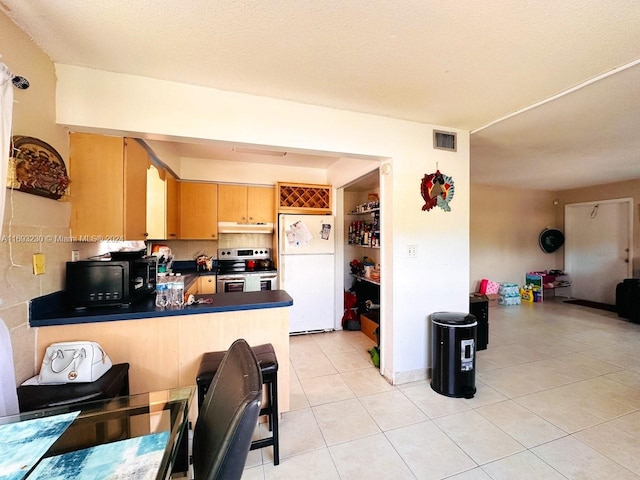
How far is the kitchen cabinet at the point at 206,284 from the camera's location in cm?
331

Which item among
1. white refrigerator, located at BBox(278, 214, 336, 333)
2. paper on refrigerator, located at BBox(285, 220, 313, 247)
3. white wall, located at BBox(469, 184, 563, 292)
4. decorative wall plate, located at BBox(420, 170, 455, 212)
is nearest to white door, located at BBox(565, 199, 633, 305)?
white wall, located at BBox(469, 184, 563, 292)

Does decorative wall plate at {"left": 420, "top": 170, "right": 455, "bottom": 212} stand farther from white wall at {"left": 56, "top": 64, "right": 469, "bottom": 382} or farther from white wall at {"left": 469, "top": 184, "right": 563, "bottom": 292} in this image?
white wall at {"left": 469, "top": 184, "right": 563, "bottom": 292}

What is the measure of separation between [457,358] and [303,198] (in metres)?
2.63

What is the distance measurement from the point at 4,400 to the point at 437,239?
9.47 ft

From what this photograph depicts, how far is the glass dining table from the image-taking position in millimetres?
838

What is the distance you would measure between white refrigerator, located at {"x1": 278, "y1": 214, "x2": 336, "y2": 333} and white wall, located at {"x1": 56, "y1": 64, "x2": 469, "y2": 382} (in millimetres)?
1255

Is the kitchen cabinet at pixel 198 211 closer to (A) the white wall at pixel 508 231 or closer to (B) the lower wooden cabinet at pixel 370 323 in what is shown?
(B) the lower wooden cabinet at pixel 370 323

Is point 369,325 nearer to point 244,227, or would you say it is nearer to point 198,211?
point 244,227

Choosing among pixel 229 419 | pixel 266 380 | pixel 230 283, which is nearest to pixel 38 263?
pixel 266 380

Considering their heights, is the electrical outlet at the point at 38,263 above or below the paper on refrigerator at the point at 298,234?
below

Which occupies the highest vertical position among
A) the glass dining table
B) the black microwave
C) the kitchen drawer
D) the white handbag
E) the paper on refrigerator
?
the paper on refrigerator

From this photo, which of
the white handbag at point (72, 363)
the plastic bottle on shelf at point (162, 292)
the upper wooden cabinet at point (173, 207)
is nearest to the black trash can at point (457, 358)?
the plastic bottle on shelf at point (162, 292)

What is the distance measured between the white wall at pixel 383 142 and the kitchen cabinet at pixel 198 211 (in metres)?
1.87

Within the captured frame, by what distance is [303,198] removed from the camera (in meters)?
3.76
